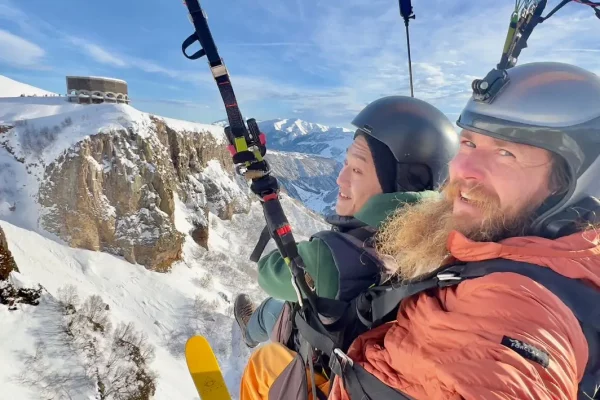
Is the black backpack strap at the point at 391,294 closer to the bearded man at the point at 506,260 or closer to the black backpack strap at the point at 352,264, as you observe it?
the bearded man at the point at 506,260

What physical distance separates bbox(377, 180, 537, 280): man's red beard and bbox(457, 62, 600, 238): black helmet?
12cm

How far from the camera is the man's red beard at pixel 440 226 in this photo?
1.58m

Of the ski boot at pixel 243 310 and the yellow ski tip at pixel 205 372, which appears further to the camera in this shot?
the ski boot at pixel 243 310

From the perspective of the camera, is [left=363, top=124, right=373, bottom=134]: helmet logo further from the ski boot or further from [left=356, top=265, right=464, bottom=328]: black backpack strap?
the ski boot

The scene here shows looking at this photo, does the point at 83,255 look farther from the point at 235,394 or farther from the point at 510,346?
the point at 510,346

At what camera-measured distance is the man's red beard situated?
158 centimetres

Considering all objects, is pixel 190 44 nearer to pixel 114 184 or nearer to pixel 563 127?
pixel 563 127

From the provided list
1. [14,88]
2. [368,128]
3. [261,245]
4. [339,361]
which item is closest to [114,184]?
[14,88]

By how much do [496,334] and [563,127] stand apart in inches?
35.7

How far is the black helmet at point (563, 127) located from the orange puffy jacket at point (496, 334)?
0.61ft

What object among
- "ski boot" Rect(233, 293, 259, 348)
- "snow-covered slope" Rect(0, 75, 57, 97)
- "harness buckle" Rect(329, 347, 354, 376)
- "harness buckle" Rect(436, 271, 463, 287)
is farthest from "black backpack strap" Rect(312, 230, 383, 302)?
"snow-covered slope" Rect(0, 75, 57, 97)

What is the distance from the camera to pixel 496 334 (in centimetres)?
119

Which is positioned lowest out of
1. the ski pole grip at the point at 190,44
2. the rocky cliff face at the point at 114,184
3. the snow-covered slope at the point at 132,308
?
the snow-covered slope at the point at 132,308

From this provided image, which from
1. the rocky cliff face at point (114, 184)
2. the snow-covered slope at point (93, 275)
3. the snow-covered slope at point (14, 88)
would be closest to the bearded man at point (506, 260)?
the snow-covered slope at point (93, 275)
